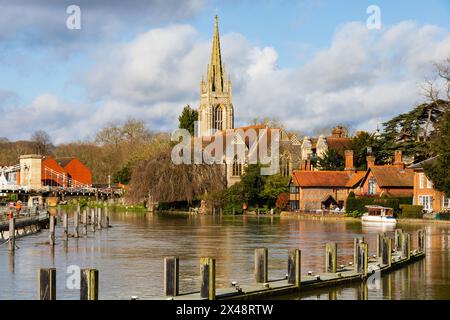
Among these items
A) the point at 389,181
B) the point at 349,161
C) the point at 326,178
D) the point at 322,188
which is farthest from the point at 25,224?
the point at 349,161

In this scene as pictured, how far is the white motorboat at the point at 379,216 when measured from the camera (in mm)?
71750

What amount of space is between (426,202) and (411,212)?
345 centimetres

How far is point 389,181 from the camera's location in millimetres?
84062

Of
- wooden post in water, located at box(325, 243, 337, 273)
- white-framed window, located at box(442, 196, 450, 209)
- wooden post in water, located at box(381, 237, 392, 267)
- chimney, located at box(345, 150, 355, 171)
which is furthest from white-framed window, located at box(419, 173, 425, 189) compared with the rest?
wooden post in water, located at box(325, 243, 337, 273)

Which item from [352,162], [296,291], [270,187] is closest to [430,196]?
[352,162]

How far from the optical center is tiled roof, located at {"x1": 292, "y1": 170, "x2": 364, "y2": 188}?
90.9 meters

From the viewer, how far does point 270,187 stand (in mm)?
96188

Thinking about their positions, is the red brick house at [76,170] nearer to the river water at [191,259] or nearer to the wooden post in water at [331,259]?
the river water at [191,259]

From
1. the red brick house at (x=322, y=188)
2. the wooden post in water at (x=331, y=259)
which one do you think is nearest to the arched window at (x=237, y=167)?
the red brick house at (x=322, y=188)

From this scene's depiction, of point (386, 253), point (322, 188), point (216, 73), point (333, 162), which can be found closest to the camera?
point (386, 253)

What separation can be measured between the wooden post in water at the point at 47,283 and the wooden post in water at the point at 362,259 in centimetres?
1206

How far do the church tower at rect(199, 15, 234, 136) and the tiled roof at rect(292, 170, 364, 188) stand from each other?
61695 mm

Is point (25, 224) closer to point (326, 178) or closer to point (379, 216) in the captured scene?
point (379, 216)

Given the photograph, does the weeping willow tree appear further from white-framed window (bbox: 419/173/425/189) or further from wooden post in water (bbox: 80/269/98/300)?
wooden post in water (bbox: 80/269/98/300)
